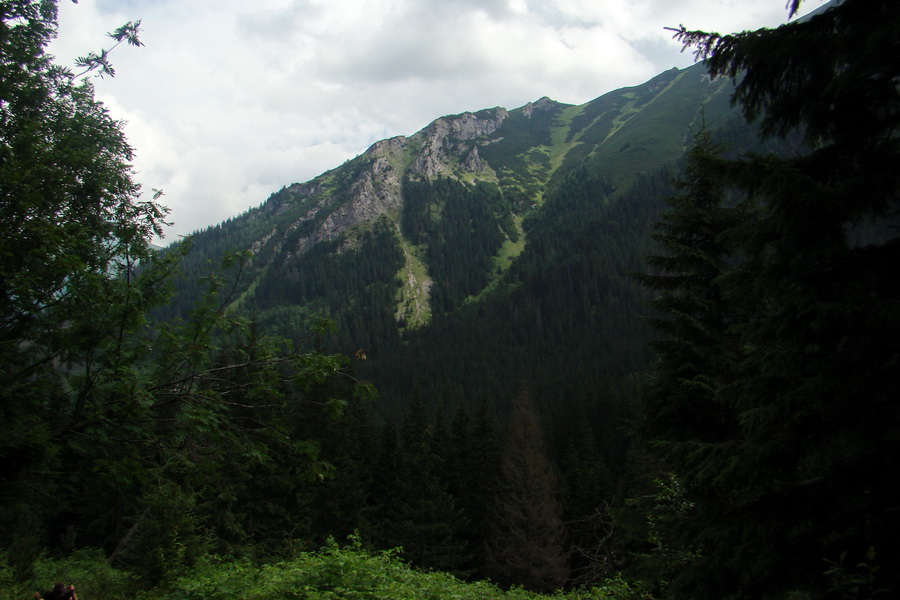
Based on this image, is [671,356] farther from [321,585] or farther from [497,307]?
[497,307]

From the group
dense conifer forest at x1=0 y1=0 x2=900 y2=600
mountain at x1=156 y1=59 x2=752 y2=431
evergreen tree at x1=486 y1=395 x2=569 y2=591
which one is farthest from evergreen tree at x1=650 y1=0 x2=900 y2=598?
mountain at x1=156 y1=59 x2=752 y2=431

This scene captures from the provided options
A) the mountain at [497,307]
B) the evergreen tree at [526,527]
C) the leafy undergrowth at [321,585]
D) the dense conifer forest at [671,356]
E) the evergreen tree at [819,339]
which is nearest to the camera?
the evergreen tree at [819,339]

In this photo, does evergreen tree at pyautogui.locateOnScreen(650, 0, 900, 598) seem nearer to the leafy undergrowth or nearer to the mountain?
the leafy undergrowth

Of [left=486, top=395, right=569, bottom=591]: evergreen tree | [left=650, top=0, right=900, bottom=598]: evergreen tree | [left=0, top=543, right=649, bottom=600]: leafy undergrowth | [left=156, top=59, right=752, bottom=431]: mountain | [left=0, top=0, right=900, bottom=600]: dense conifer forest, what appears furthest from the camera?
[left=156, top=59, right=752, bottom=431]: mountain

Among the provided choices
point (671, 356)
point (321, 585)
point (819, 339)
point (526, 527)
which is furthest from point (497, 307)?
point (819, 339)

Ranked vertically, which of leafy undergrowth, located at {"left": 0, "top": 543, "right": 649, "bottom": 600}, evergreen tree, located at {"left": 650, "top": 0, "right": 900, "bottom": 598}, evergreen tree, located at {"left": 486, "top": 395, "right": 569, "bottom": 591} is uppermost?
evergreen tree, located at {"left": 650, "top": 0, "right": 900, "bottom": 598}

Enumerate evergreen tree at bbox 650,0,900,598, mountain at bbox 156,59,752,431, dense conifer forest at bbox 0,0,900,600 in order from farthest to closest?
mountain at bbox 156,59,752,431, dense conifer forest at bbox 0,0,900,600, evergreen tree at bbox 650,0,900,598

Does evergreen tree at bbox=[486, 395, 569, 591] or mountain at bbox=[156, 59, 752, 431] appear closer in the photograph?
evergreen tree at bbox=[486, 395, 569, 591]

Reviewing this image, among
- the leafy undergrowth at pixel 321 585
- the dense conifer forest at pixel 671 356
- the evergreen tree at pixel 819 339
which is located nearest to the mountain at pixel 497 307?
the dense conifer forest at pixel 671 356

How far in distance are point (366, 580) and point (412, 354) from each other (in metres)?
119

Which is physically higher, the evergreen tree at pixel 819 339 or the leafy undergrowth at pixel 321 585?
the evergreen tree at pixel 819 339

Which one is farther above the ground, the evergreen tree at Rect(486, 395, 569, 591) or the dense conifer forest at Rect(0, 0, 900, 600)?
the dense conifer forest at Rect(0, 0, 900, 600)

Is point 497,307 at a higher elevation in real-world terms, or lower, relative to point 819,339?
higher

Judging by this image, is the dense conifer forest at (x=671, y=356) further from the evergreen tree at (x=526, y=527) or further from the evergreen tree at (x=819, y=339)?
the evergreen tree at (x=526, y=527)
